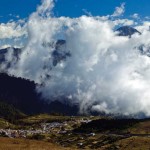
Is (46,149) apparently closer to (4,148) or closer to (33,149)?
(33,149)

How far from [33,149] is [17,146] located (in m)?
4.12

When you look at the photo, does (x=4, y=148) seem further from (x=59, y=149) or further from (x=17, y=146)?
(x=59, y=149)

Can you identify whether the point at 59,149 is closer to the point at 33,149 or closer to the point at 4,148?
the point at 33,149

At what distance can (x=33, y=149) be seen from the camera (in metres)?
54.1

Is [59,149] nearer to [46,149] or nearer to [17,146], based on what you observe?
[46,149]

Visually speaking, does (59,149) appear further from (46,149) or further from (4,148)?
(4,148)

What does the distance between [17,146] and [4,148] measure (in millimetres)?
3306

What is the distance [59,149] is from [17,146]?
6196mm

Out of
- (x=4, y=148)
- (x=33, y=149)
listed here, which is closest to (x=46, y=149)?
(x=33, y=149)

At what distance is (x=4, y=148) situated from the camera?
5419cm

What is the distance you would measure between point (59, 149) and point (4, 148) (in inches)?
314

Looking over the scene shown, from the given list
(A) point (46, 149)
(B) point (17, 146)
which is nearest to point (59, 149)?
(A) point (46, 149)

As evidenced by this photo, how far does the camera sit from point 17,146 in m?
57.2
